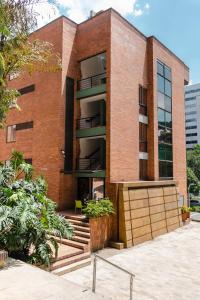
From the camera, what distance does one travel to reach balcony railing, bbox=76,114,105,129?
18344 mm

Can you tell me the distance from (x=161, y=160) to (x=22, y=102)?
36.7 feet

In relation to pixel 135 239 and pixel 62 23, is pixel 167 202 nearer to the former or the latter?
pixel 135 239

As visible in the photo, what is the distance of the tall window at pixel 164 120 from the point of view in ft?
68.6

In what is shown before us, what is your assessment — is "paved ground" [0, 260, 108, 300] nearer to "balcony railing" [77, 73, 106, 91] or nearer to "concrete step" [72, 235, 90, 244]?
"concrete step" [72, 235, 90, 244]

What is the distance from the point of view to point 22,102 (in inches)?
825

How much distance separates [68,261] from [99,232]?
320 cm

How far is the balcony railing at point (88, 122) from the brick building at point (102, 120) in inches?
2.6

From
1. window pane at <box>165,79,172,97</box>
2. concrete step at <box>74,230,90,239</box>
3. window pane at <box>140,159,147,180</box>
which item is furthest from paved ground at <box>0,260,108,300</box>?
window pane at <box>165,79,172,97</box>

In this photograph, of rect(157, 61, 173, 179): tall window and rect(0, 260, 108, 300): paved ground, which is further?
rect(157, 61, 173, 179): tall window

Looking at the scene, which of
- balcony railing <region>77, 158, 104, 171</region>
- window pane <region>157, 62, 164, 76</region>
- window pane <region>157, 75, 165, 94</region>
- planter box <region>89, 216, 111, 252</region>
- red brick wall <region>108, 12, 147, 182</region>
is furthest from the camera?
window pane <region>157, 62, 164, 76</region>

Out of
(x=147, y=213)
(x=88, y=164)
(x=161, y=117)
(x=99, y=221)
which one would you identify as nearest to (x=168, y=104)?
(x=161, y=117)

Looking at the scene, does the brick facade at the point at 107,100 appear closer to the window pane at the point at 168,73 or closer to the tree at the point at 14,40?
the window pane at the point at 168,73

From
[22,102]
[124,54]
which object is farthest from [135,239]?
[22,102]

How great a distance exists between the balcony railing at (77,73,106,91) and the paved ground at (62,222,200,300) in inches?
411
